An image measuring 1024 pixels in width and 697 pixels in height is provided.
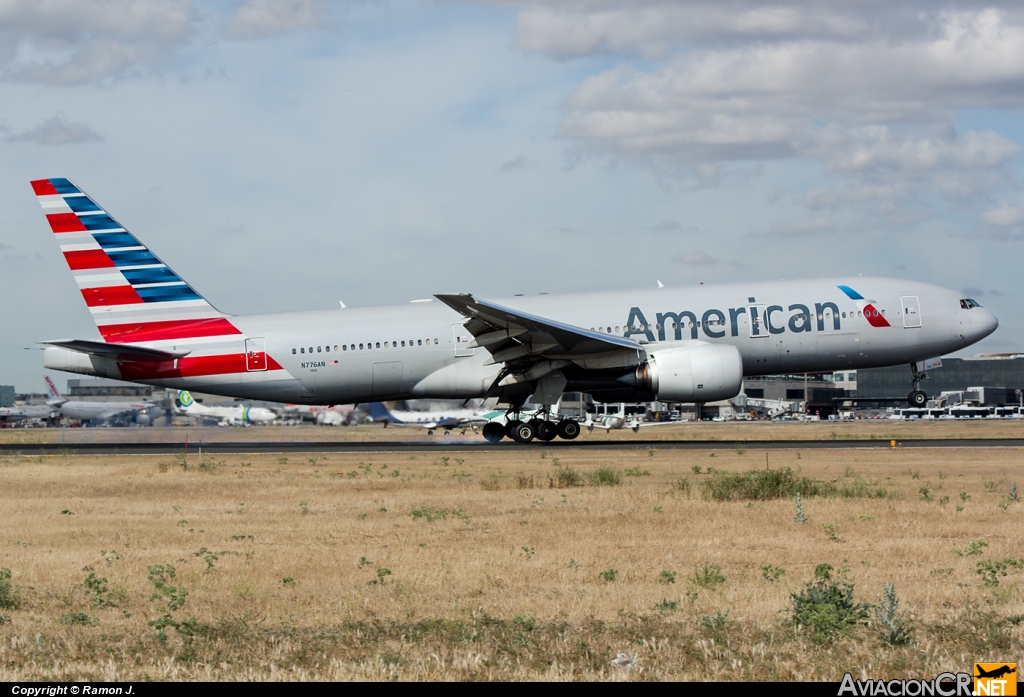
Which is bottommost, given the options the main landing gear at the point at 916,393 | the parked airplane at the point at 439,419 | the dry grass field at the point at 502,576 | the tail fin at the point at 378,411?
the dry grass field at the point at 502,576

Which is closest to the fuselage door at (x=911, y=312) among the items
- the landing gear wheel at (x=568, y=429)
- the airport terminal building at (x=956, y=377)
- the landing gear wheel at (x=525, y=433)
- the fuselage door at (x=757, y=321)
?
the fuselage door at (x=757, y=321)

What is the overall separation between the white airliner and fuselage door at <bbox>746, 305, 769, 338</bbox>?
0.10 ft

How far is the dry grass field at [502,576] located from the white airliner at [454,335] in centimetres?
1063

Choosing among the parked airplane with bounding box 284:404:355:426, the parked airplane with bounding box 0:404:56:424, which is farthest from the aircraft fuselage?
the parked airplane with bounding box 0:404:56:424

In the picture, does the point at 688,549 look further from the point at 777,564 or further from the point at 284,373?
the point at 284,373

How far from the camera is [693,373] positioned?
31.4 metres

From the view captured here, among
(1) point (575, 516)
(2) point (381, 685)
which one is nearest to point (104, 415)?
(1) point (575, 516)

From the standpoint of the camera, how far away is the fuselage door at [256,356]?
114 feet

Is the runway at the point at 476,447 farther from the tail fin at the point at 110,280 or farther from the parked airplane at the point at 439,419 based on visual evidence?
the parked airplane at the point at 439,419

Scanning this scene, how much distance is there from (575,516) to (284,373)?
20.3 m

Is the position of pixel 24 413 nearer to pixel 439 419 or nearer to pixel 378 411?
pixel 439 419

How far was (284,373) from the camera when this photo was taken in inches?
1368

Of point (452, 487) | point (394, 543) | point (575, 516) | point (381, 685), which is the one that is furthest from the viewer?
point (452, 487)

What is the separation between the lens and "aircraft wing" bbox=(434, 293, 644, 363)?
1219 inches
